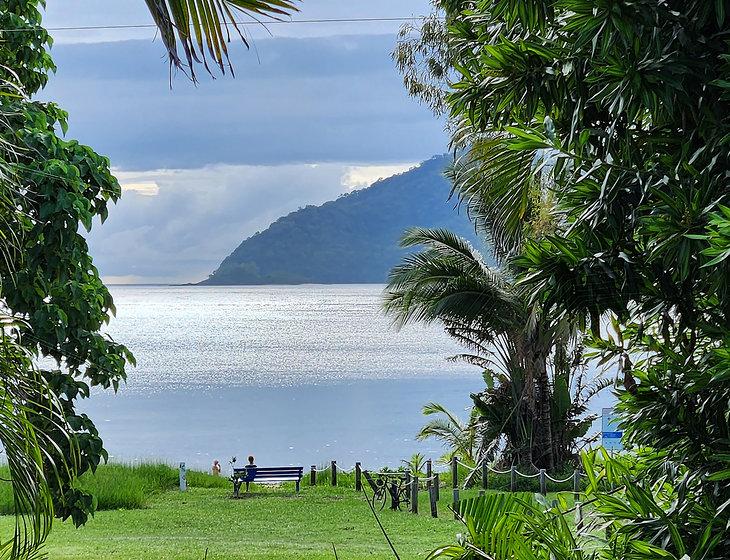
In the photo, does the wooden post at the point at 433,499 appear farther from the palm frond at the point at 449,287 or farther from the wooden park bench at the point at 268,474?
the wooden park bench at the point at 268,474

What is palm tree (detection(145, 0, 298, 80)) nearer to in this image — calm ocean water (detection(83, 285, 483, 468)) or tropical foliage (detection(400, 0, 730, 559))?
tropical foliage (detection(400, 0, 730, 559))

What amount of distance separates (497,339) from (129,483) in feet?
16.0

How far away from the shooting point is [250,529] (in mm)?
9055

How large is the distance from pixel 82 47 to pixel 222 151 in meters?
63.7

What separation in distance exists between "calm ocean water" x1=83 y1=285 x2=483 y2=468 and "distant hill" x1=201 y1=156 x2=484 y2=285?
229 inches

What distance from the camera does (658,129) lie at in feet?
6.18

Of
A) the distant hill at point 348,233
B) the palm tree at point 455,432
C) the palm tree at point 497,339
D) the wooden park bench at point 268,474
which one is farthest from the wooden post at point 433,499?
the distant hill at point 348,233

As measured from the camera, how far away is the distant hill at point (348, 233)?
54841mm

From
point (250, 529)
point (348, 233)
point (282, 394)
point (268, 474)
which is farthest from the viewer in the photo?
point (348, 233)

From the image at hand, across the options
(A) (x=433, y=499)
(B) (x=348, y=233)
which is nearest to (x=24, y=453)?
(A) (x=433, y=499)

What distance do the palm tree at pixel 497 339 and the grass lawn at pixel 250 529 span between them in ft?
3.94

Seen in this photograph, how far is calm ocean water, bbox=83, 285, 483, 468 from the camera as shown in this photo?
26.4 metres

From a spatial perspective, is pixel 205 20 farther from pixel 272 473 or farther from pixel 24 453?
pixel 272 473

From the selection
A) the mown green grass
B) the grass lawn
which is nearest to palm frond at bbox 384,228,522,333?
the mown green grass
